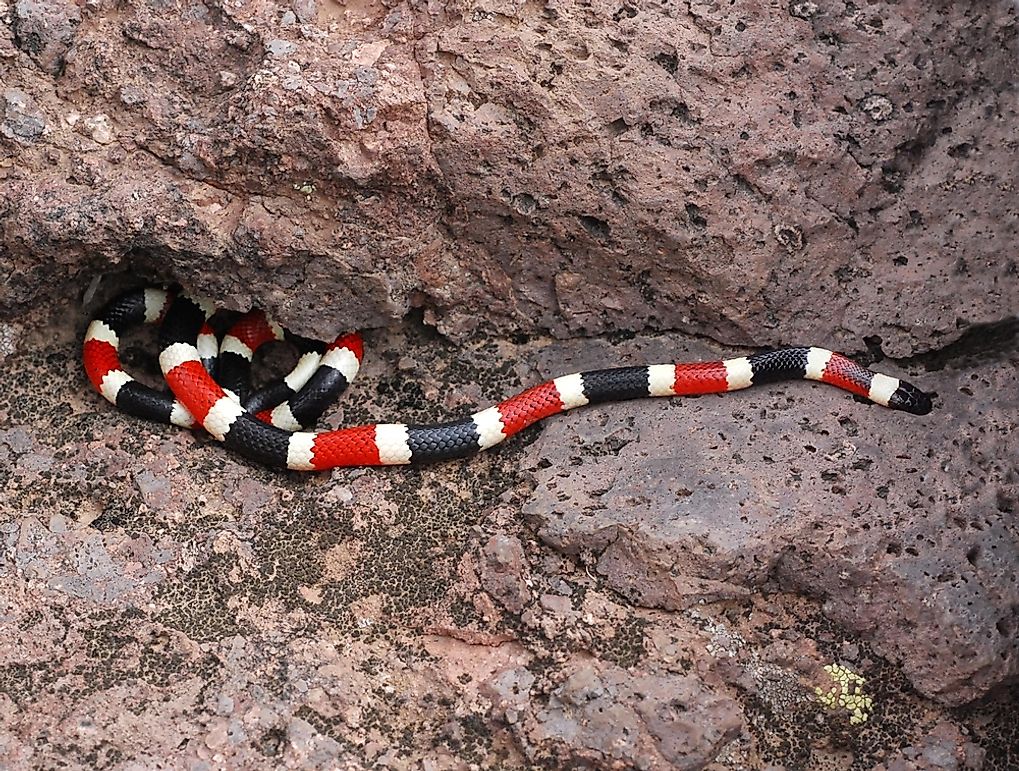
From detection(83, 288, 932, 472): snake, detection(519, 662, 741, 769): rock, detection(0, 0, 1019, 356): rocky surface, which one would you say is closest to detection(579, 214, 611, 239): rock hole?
detection(0, 0, 1019, 356): rocky surface

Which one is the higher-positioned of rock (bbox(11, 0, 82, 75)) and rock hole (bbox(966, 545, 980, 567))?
rock (bbox(11, 0, 82, 75))

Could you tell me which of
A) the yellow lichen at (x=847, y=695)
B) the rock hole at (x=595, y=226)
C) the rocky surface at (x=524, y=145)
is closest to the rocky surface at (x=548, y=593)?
the yellow lichen at (x=847, y=695)

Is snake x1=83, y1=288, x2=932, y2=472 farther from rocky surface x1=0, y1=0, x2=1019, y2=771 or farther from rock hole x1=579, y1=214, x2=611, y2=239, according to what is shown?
rock hole x1=579, y1=214, x2=611, y2=239

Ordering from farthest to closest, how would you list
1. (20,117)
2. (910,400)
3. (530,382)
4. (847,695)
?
(530,382) → (910,400) → (20,117) → (847,695)

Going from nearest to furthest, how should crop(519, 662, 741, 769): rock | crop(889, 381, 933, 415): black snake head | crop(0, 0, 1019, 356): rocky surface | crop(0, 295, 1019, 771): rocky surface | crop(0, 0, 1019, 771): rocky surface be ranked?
crop(519, 662, 741, 769): rock, crop(0, 295, 1019, 771): rocky surface, crop(0, 0, 1019, 771): rocky surface, crop(0, 0, 1019, 356): rocky surface, crop(889, 381, 933, 415): black snake head

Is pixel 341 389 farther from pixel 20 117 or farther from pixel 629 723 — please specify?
pixel 629 723

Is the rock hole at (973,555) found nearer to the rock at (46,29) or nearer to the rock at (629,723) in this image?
the rock at (629,723)

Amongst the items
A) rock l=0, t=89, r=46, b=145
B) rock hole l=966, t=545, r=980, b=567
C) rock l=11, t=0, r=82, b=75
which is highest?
rock l=11, t=0, r=82, b=75

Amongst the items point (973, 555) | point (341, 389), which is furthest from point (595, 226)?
point (973, 555)
